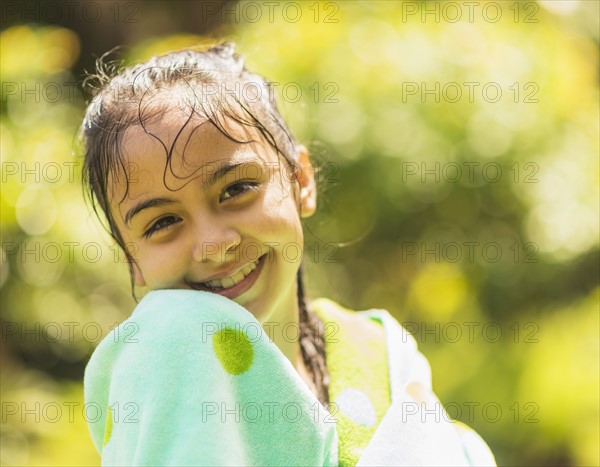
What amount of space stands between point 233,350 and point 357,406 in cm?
37

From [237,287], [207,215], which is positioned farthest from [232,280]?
[207,215]

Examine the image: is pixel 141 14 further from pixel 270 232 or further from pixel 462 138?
pixel 270 232

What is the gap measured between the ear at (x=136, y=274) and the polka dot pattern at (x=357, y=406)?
40 centimetres

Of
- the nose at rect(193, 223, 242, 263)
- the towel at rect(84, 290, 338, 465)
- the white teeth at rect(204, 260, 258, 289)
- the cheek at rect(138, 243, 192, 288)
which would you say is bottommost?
the towel at rect(84, 290, 338, 465)

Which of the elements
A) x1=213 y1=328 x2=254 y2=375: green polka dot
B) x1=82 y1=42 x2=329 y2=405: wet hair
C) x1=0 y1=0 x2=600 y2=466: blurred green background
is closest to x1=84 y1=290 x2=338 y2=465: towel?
x1=213 y1=328 x2=254 y2=375: green polka dot

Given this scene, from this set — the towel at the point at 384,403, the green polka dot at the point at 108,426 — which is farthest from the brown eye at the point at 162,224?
the towel at the point at 384,403

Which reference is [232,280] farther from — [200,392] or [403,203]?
[403,203]

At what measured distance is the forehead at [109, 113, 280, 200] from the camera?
1.25m

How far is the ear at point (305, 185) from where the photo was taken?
1536 mm

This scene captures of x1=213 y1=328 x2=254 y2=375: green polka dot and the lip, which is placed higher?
the lip

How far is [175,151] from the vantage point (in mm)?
1256

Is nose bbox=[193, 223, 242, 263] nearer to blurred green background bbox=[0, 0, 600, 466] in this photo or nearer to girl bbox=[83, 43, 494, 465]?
girl bbox=[83, 43, 494, 465]

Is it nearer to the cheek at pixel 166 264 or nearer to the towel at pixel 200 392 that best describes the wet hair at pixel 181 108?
the cheek at pixel 166 264

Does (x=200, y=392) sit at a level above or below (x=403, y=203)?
above
